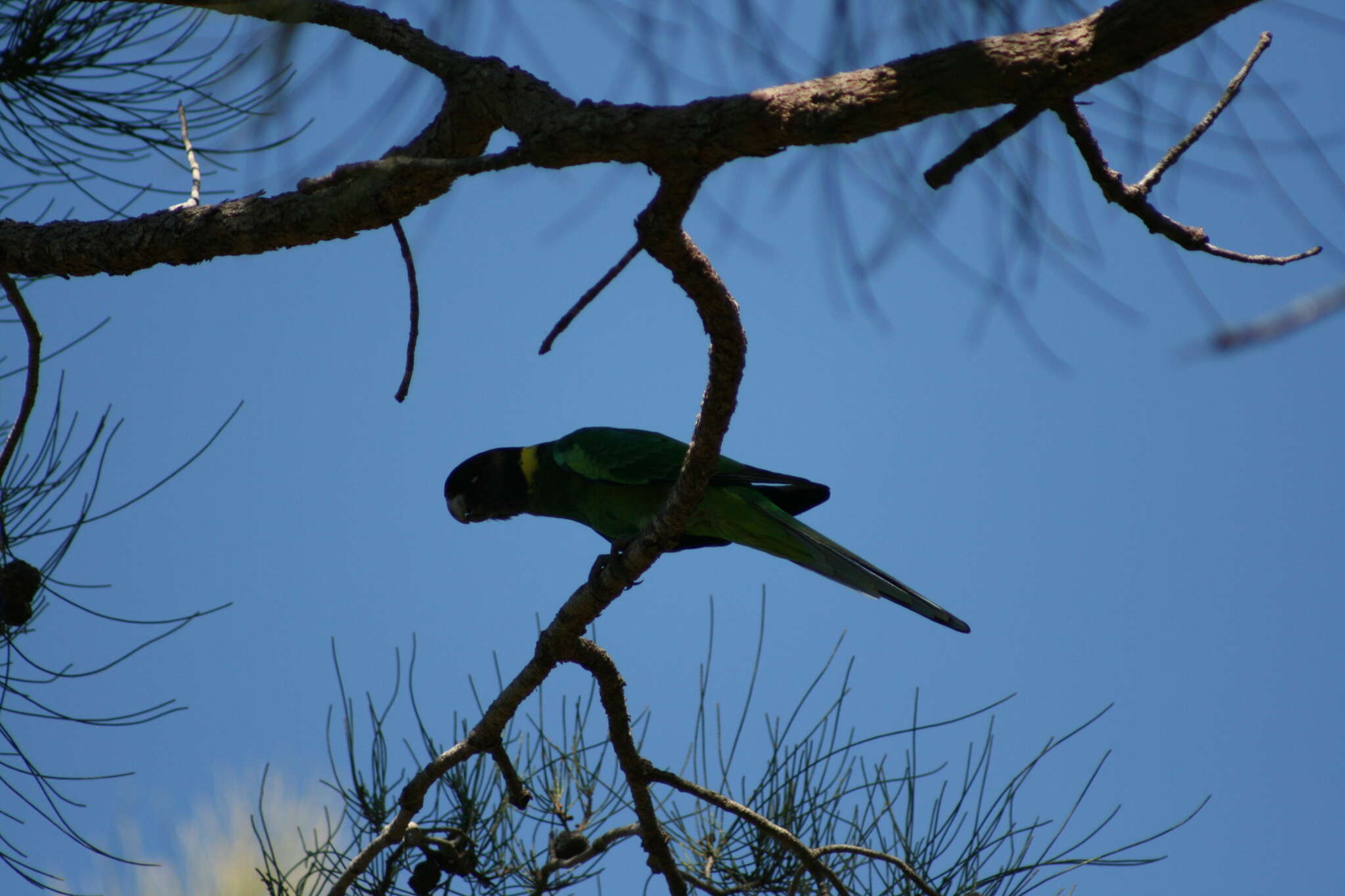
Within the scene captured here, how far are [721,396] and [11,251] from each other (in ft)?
5.81

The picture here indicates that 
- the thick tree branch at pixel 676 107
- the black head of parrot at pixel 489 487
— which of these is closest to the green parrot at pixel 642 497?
the black head of parrot at pixel 489 487

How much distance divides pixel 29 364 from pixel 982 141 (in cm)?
217

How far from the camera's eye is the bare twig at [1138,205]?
1.75 m

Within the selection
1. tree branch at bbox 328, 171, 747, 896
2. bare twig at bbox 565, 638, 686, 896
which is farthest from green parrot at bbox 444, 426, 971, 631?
bare twig at bbox 565, 638, 686, 896

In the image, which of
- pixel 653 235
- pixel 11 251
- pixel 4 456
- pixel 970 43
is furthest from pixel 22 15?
pixel 970 43

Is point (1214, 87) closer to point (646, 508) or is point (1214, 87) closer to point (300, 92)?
point (300, 92)

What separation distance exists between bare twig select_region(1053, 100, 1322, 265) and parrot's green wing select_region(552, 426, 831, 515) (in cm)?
166

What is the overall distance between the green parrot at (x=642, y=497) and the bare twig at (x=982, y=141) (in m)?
1.69

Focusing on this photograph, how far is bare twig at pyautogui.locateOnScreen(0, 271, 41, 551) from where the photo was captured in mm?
2297

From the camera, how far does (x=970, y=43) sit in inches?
53.8

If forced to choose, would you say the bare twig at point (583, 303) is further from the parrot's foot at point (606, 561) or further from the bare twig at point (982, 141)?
the parrot's foot at point (606, 561)

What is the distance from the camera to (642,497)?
12.5 feet

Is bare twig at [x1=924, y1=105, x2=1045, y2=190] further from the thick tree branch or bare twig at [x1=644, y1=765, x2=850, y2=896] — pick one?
bare twig at [x1=644, y1=765, x2=850, y2=896]

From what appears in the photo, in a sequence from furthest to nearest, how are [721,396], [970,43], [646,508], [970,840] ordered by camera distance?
[646,508] < [970,840] < [721,396] < [970,43]
